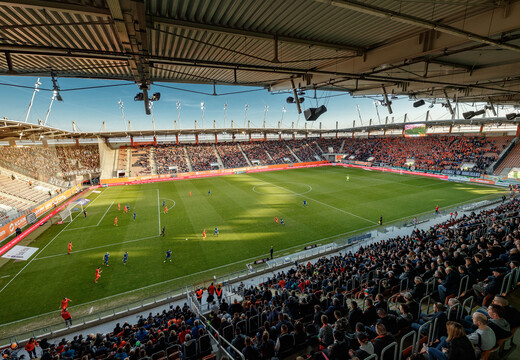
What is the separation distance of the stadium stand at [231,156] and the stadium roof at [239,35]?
45.5 m

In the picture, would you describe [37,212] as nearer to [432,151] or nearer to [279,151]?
[279,151]

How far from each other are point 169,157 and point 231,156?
1431 centimetres

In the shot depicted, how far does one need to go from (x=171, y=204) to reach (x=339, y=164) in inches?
1880

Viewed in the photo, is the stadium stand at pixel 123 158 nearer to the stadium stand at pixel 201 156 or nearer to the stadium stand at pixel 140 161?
the stadium stand at pixel 140 161

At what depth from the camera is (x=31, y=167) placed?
32562mm

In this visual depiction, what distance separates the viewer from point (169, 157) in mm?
53250

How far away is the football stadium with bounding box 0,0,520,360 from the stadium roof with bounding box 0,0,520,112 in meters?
0.05

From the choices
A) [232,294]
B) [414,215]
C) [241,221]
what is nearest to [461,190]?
[414,215]

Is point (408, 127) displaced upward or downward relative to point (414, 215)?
upward

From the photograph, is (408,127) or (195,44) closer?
(195,44)

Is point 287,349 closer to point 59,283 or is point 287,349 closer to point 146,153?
point 59,283

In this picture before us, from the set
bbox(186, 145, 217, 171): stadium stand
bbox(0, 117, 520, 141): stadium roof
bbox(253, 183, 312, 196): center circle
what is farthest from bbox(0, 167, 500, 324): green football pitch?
bbox(186, 145, 217, 171): stadium stand

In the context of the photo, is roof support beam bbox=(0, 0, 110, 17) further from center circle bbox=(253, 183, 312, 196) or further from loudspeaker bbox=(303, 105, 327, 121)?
center circle bbox=(253, 183, 312, 196)

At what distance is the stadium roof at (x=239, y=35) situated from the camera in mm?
5395
